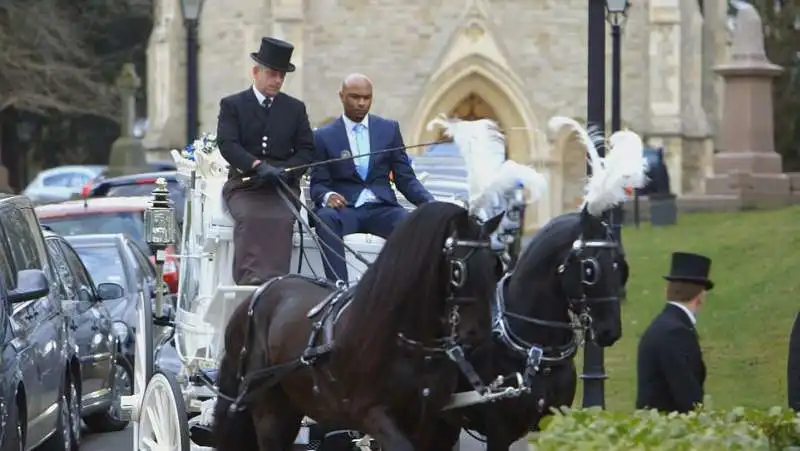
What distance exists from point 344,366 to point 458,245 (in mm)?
797

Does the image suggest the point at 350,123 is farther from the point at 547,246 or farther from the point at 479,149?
the point at 479,149

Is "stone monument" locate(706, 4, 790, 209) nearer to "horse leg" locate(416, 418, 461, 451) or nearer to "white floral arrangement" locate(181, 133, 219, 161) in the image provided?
"white floral arrangement" locate(181, 133, 219, 161)

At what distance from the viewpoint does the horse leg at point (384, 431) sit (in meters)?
8.53

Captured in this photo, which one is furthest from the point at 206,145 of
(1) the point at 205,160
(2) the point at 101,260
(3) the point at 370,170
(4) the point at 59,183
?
(4) the point at 59,183

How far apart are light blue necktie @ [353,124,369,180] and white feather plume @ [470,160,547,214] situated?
1.78 m

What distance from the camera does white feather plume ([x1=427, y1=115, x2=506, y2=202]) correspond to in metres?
9.57

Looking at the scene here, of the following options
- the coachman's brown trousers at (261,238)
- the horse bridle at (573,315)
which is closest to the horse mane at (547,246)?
the horse bridle at (573,315)

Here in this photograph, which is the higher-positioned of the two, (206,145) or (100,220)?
(206,145)

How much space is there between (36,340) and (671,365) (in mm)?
4570

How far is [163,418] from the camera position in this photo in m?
10.8

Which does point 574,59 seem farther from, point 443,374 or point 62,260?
point 443,374

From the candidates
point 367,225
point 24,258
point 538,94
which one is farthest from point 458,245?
point 538,94

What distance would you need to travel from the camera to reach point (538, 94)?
46719 millimetres

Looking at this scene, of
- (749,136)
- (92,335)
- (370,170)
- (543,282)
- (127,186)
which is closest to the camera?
(543,282)
